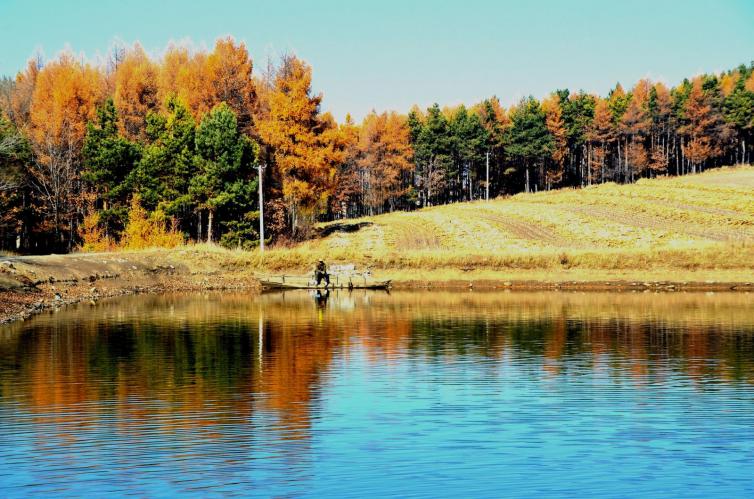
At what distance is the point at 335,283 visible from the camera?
5688 centimetres

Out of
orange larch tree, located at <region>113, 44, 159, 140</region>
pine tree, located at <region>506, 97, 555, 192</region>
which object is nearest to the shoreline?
orange larch tree, located at <region>113, 44, 159, 140</region>

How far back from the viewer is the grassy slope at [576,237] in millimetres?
56469

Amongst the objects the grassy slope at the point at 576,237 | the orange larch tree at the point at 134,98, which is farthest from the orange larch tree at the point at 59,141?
the grassy slope at the point at 576,237

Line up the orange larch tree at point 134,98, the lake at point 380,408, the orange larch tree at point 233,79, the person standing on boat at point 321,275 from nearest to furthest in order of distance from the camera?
the lake at point 380,408 → the person standing on boat at point 321,275 → the orange larch tree at point 233,79 → the orange larch tree at point 134,98

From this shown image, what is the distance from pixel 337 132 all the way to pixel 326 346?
50.8 meters

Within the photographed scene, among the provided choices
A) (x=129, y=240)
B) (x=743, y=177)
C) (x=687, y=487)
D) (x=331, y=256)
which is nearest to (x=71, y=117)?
(x=129, y=240)

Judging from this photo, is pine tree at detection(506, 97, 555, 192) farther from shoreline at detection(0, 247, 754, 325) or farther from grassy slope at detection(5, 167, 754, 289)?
shoreline at detection(0, 247, 754, 325)

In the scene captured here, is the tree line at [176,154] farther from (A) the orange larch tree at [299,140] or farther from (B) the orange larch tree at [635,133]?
(B) the orange larch tree at [635,133]

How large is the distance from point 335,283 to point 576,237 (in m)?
34.1

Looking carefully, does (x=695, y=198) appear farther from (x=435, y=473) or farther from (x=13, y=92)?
(x=435, y=473)

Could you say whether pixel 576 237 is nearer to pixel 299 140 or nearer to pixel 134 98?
pixel 299 140

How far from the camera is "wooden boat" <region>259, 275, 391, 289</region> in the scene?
5612 centimetres

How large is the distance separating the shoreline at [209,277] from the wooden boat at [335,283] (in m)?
1.67

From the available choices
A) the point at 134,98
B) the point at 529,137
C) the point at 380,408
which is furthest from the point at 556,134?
the point at 380,408
